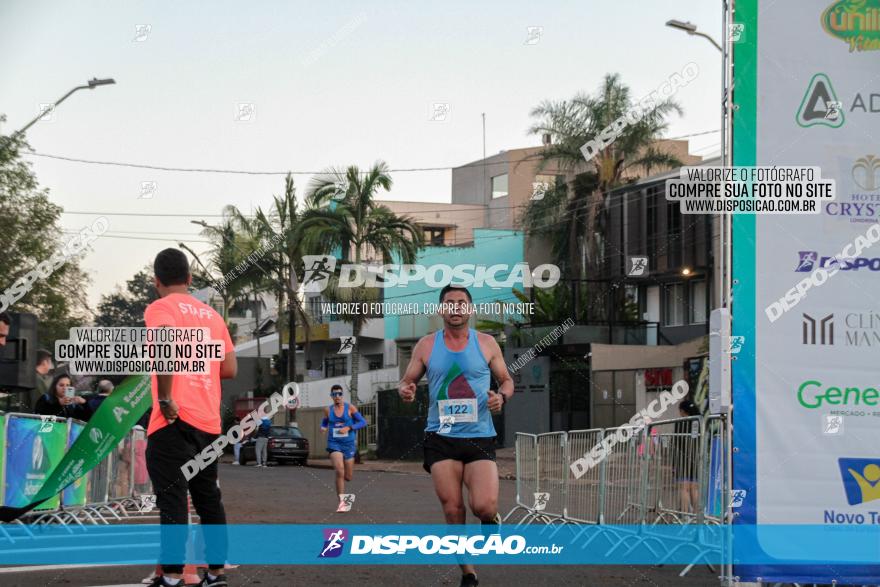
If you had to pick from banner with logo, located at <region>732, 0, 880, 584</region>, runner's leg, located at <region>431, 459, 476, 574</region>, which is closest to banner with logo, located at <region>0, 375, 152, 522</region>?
runner's leg, located at <region>431, 459, 476, 574</region>

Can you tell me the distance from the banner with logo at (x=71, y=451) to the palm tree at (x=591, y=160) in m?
31.4

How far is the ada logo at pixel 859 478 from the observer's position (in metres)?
7.24

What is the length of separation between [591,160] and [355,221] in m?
9.04

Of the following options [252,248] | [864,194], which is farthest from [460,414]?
[252,248]

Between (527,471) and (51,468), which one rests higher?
(51,468)

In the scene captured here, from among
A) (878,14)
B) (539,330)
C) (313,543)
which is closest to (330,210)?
(539,330)

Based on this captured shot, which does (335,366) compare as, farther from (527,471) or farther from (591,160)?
(527,471)

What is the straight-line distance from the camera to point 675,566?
10172 millimetres

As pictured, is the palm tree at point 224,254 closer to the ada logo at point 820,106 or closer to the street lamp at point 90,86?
the street lamp at point 90,86

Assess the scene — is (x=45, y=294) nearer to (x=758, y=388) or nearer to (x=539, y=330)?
(x=539, y=330)

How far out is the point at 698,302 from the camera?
140ft

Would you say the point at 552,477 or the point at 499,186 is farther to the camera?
the point at 499,186

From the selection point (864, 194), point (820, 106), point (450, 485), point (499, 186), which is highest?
point (499, 186)

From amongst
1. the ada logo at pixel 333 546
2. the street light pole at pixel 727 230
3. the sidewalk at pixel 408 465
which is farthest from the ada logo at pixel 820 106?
the sidewalk at pixel 408 465
